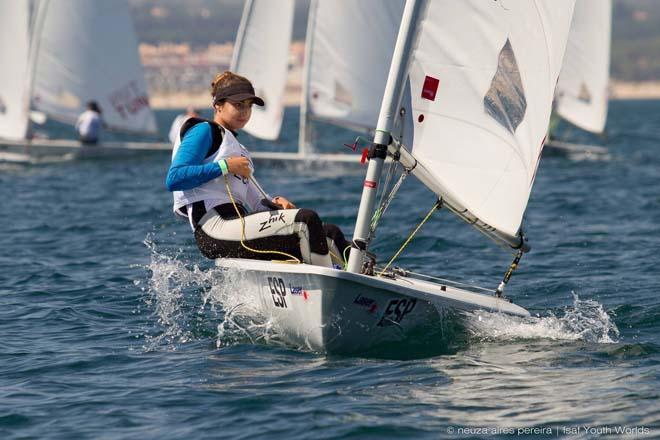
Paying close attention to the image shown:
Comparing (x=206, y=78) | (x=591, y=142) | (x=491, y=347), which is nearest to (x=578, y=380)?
(x=491, y=347)

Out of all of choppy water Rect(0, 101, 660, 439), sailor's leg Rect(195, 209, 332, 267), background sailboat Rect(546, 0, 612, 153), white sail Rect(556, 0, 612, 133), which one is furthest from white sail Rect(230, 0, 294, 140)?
sailor's leg Rect(195, 209, 332, 267)

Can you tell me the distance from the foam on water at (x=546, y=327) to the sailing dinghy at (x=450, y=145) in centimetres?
11

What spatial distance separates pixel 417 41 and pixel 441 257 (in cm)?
482

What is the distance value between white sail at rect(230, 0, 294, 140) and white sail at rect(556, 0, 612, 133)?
6366mm

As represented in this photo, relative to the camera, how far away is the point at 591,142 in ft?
114

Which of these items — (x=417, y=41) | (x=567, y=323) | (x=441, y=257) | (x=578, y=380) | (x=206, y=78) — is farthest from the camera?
(x=206, y=78)

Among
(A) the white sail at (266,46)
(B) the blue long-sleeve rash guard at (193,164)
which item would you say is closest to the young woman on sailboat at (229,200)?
(B) the blue long-sleeve rash guard at (193,164)

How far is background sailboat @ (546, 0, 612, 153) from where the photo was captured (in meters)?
24.8

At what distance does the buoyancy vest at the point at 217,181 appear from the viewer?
→ 6.97 m

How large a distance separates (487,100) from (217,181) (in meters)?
1.77

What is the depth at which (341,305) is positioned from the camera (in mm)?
6414

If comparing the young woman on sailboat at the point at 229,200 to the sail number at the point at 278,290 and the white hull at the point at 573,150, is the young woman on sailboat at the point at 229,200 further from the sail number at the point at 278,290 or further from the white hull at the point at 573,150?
the white hull at the point at 573,150

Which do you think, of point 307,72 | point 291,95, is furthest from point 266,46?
point 291,95

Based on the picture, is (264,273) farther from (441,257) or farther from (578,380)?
(441,257)
